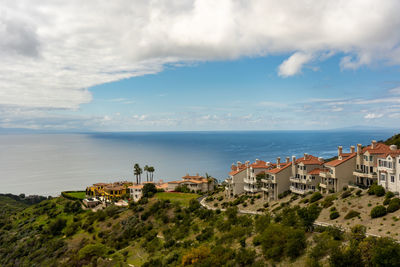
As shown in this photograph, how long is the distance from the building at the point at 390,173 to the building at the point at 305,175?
13064 mm

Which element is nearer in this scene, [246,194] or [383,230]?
[383,230]

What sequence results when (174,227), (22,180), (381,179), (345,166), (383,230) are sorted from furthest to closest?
(22,180) → (174,227) → (345,166) → (381,179) → (383,230)

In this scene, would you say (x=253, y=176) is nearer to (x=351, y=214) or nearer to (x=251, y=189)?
(x=251, y=189)

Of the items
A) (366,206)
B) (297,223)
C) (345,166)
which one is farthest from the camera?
(345,166)

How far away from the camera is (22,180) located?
19100 centimetres

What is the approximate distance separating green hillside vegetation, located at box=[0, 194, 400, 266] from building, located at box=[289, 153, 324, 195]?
902cm

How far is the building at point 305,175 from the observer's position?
2210 inches

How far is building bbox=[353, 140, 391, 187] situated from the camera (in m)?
48.2

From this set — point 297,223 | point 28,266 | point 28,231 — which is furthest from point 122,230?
point 297,223

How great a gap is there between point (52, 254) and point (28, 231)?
1002 inches

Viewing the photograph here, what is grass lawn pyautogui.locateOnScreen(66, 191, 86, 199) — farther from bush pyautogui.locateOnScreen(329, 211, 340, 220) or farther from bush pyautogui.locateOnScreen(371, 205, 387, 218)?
bush pyautogui.locateOnScreen(371, 205, 387, 218)

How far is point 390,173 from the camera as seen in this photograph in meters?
41.6

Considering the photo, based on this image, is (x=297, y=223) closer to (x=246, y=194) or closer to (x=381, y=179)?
(x=381, y=179)

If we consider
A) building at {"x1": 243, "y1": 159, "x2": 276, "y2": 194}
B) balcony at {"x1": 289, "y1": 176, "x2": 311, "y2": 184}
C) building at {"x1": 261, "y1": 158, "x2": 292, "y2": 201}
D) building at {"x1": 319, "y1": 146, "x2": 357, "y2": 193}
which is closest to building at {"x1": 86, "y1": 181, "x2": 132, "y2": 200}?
building at {"x1": 243, "y1": 159, "x2": 276, "y2": 194}
